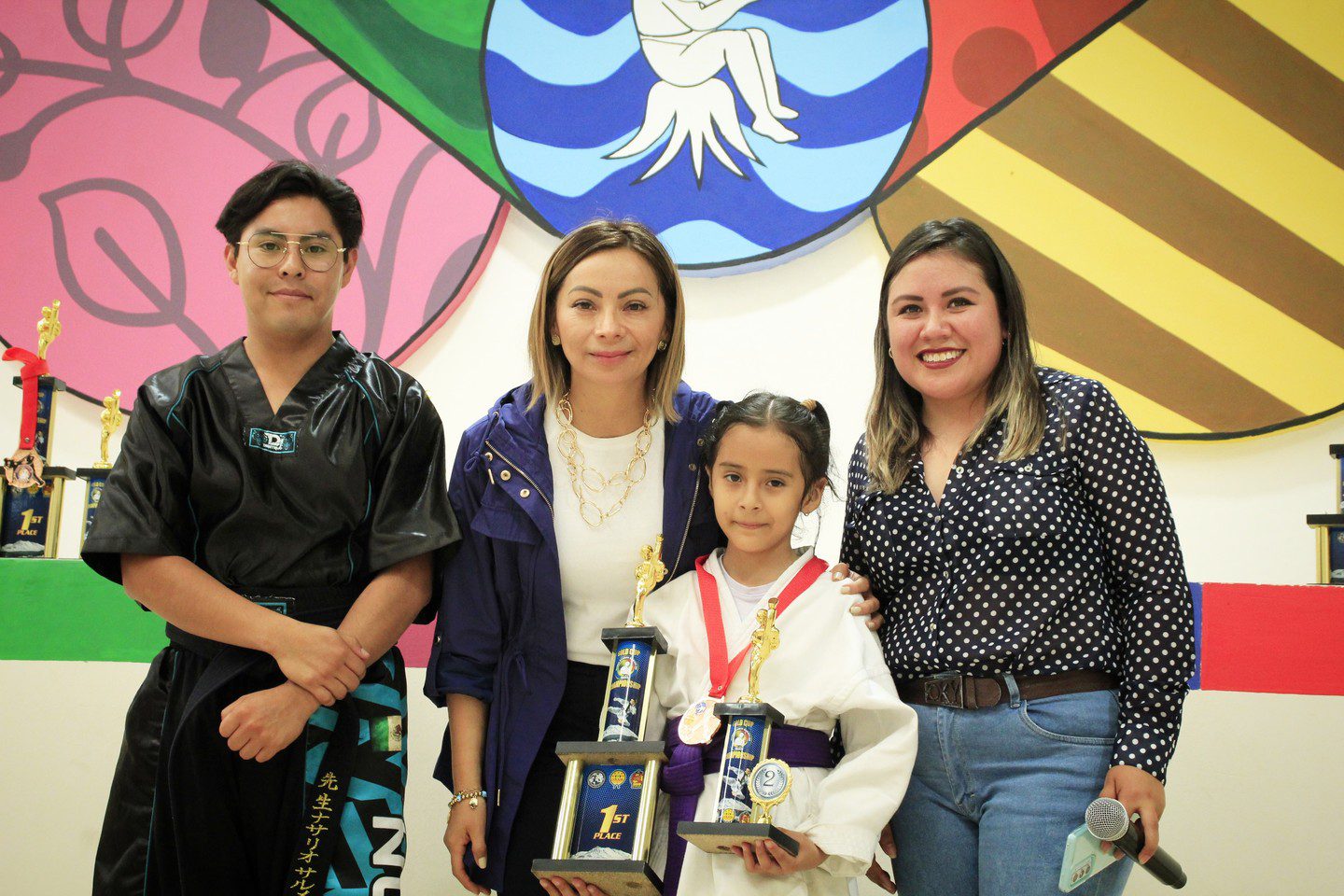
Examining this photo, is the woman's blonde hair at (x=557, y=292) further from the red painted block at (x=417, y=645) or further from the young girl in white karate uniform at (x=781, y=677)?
the red painted block at (x=417, y=645)

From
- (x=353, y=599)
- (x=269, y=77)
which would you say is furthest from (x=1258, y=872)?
(x=269, y=77)

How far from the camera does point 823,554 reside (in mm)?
3049

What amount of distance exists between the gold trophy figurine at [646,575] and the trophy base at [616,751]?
223 mm

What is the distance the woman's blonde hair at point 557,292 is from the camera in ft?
7.05

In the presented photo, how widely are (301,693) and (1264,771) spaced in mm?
2105

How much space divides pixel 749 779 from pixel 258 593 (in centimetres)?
89

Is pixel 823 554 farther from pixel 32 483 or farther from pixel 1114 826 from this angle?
pixel 32 483

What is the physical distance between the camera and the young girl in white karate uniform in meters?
1.69

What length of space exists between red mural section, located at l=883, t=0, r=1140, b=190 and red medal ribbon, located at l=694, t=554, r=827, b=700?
1500 mm

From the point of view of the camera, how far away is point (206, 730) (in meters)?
1.85

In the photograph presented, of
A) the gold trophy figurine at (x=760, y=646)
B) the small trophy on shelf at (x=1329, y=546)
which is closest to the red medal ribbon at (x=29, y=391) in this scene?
the gold trophy figurine at (x=760, y=646)

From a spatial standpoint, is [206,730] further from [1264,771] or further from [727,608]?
[1264,771]

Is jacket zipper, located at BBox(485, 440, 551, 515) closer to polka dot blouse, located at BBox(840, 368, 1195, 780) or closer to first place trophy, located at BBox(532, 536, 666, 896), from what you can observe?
first place trophy, located at BBox(532, 536, 666, 896)

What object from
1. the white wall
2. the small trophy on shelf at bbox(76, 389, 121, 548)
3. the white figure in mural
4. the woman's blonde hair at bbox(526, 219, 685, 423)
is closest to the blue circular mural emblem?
the white figure in mural
